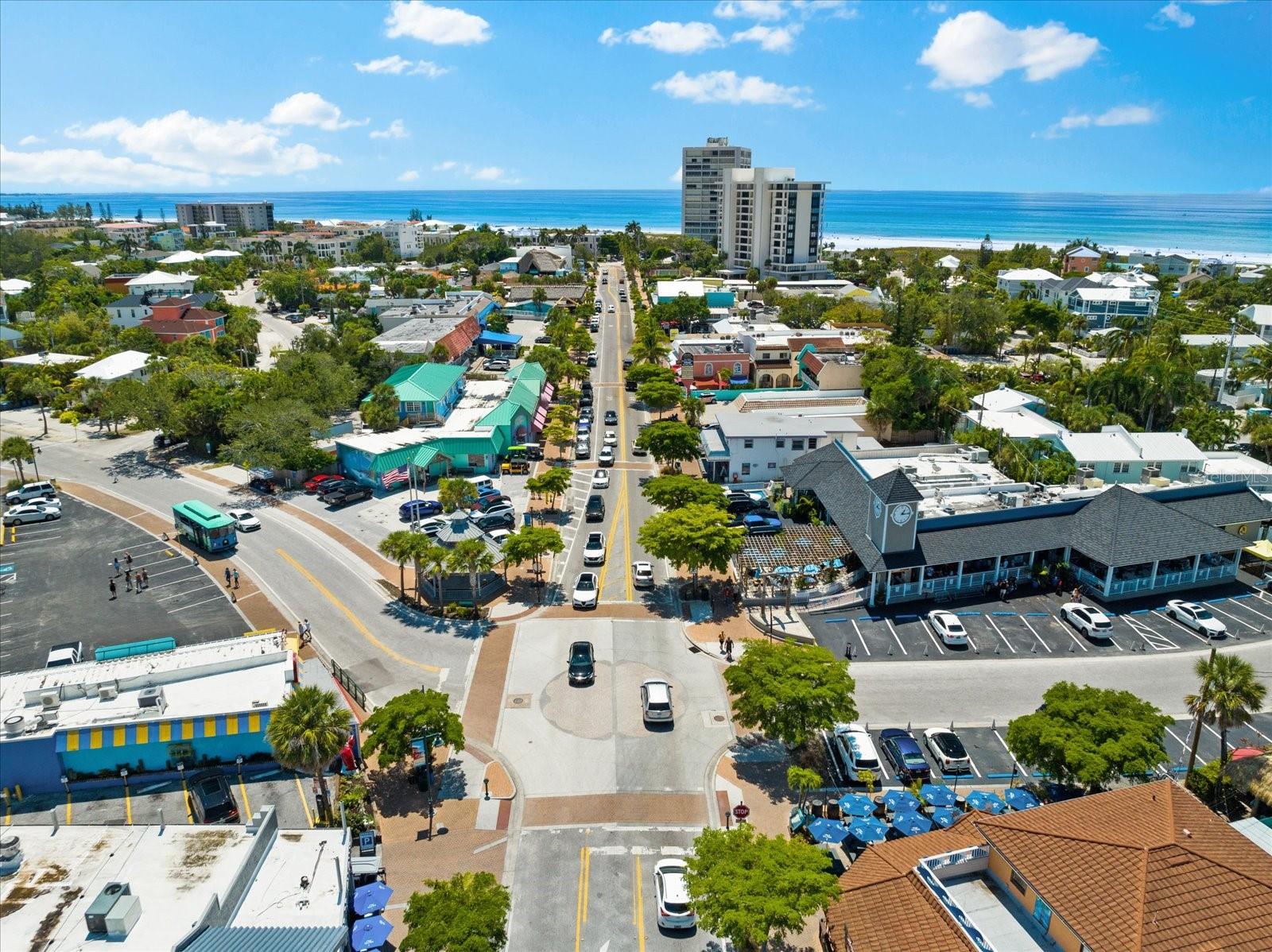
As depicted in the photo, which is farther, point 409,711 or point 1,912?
point 409,711

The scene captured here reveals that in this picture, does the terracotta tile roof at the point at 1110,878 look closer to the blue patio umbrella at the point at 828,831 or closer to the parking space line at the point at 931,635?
the blue patio umbrella at the point at 828,831

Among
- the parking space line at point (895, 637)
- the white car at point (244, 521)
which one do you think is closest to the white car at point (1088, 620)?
the parking space line at point (895, 637)

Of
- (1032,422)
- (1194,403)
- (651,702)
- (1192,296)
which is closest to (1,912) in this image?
(651,702)

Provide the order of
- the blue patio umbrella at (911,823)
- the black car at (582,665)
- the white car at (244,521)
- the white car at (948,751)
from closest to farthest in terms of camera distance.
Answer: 1. the blue patio umbrella at (911,823)
2. the white car at (948,751)
3. the black car at (582,665)
4. the white car at (244,521)

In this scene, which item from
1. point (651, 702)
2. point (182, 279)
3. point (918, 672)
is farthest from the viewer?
point (182, 279)

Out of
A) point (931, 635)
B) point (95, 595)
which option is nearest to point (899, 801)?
point (931, 635)

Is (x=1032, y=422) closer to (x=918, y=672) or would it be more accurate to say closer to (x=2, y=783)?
(x=918, y=672)
